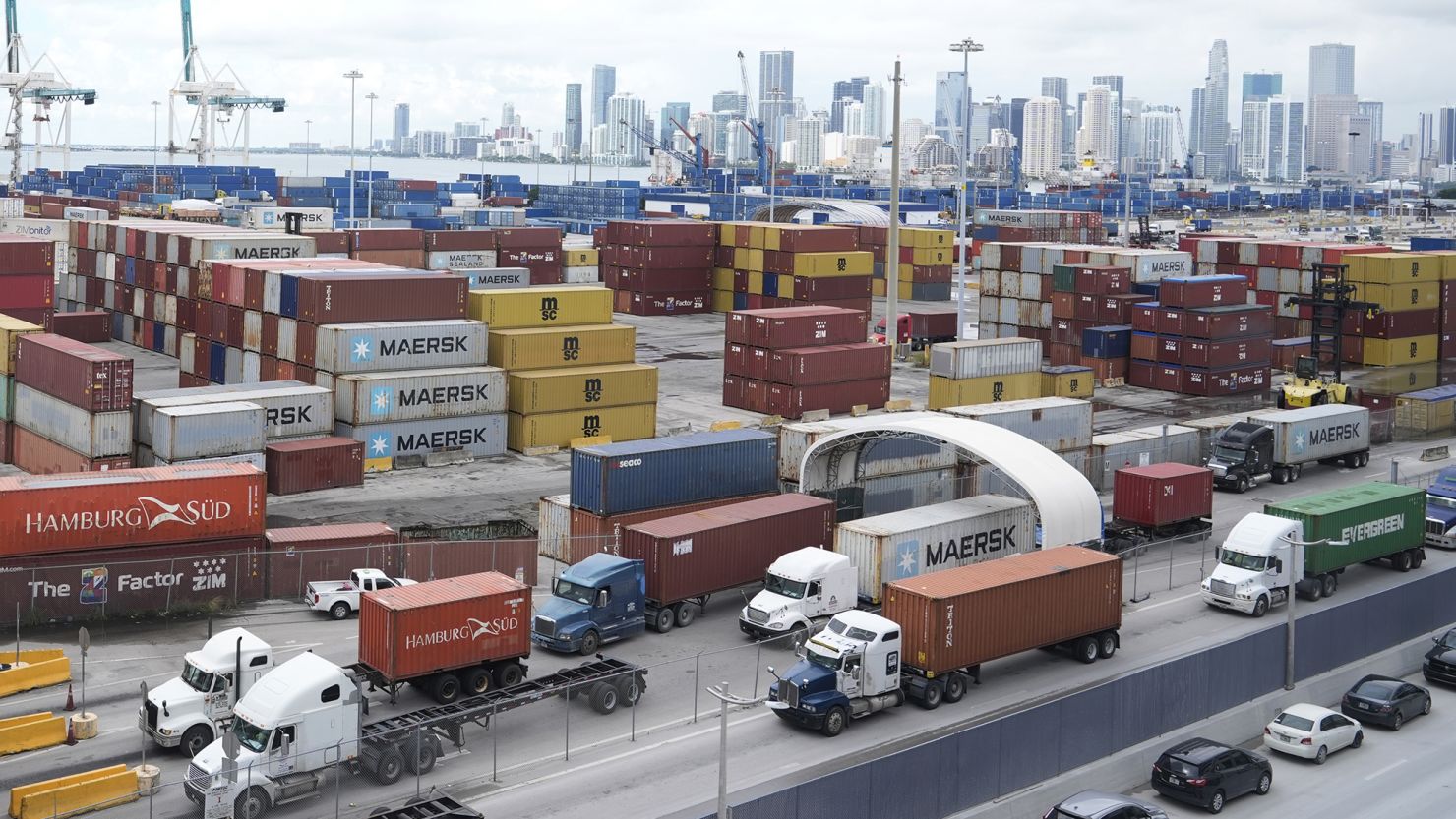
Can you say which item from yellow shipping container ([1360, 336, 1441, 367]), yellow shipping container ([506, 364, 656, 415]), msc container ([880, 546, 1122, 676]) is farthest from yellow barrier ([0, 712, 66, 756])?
yellow shipping container ([1360, 336, 1441, 367])

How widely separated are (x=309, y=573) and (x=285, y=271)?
82.2ft

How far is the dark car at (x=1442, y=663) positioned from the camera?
1517 inches

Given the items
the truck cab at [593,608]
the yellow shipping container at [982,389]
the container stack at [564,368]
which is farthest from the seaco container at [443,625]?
the yellow shipping container at [982,389]

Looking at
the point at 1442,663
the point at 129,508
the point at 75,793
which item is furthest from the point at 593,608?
the point at 1442,663

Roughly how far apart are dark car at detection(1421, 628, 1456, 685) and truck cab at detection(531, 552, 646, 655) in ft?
66.4

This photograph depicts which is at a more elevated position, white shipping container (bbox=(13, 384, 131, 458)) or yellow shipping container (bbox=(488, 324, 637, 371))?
yellow shipping container (bbox=(488, 324, 637, 371))

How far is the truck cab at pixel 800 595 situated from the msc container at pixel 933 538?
125 centimetres

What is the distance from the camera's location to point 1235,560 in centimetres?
4144

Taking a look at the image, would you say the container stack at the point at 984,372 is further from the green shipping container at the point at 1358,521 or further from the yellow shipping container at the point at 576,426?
the green shipping container at the point at 1358,521

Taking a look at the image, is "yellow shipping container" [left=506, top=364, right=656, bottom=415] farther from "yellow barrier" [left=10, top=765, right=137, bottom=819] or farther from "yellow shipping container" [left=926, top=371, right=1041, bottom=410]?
"yellow barrier" [left=10, top=765, right=137, bottom=819]

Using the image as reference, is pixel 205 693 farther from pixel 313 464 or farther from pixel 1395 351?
pixel 1395 351

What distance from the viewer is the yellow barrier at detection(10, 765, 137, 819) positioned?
26.5m

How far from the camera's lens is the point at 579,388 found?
6138 cm

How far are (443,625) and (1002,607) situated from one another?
41.0 ft
